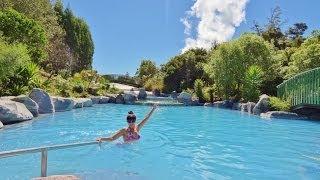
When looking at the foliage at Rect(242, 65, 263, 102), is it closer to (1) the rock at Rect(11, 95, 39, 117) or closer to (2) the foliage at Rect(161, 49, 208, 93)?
(1) the rock at Rect(11, 95, 39, 117)

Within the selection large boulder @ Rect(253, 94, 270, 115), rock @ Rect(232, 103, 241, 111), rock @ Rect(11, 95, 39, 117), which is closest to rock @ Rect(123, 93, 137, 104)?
rock @ Rect(232, 103, 241, 111)

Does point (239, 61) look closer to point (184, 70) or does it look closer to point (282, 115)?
point (282, 115)

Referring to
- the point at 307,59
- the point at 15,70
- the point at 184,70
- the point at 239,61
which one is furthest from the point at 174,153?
the point at 184,70

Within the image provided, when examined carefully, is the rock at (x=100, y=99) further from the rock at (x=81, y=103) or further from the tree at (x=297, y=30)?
the tree at (x=297, y=30)

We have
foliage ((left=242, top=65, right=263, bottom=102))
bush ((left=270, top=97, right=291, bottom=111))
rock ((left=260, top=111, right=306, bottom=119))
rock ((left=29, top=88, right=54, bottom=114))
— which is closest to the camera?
rock ((left=29, top=88, right=54, bottom=114))

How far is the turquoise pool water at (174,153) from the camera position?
821 centimetres

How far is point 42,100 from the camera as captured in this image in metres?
19.5

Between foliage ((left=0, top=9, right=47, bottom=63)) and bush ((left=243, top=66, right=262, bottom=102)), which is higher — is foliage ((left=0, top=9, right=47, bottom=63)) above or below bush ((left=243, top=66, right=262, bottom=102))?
above

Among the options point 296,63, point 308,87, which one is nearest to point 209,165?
point 308,87

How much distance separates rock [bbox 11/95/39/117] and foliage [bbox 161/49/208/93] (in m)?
25.7

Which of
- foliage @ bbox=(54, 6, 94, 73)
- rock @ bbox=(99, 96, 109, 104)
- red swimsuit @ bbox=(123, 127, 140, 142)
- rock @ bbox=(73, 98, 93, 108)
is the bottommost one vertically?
red swimsuit @ bbox=(123, 127, 140, 142)

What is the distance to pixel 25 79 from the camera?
21078 mm

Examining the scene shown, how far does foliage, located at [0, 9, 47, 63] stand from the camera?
75.6ft

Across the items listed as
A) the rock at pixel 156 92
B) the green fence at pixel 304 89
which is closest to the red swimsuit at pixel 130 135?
the green fence at pixel 304 89
